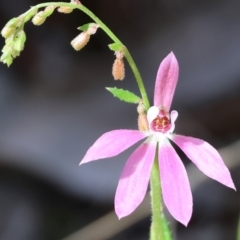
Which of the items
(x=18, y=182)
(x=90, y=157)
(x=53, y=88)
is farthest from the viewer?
(x=53, y=88)

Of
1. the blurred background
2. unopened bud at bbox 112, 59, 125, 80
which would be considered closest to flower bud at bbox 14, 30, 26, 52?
unopened bud at bbox 112, 59, 125, 80

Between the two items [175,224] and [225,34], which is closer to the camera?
[175,224]

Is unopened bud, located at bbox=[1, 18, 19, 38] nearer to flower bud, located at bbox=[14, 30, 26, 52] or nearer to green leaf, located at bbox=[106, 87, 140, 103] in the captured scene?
flower bud, located at bbox=[14, 30, 26, 52]

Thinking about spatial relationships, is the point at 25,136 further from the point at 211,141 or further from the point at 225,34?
the point at 225,34

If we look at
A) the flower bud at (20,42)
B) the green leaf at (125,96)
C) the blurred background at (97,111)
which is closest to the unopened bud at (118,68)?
the green leaf at (125,96)

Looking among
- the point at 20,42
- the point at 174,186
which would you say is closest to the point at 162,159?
the point at 174,186

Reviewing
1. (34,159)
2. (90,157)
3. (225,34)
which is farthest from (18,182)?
(90,157)
